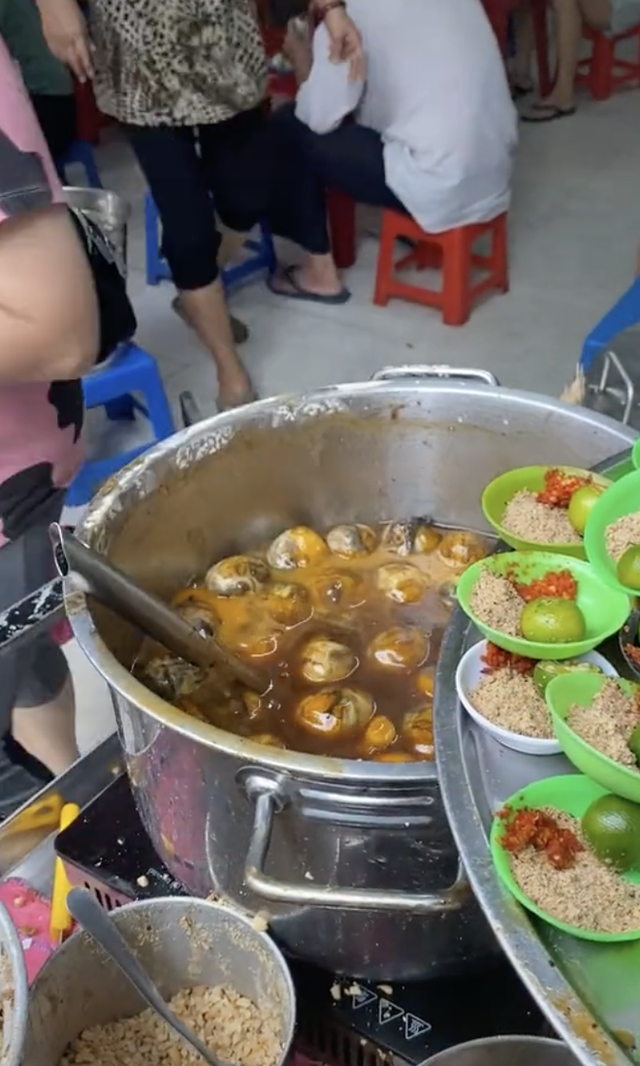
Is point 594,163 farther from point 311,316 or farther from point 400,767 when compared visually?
point 400,767

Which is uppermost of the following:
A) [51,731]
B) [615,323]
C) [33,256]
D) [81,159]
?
[33,256]

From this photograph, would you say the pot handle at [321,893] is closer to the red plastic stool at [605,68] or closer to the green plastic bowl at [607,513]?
the green plastic bowl at [607,513]

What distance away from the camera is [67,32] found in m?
2.33

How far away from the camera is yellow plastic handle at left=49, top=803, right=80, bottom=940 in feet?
3.52

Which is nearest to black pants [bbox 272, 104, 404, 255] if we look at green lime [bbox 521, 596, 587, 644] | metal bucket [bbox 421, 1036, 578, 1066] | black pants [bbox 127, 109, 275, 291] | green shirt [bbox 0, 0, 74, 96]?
black pants [bbox 127, 109, 275, 291]

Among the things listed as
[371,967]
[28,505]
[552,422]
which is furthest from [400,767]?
[28,505]

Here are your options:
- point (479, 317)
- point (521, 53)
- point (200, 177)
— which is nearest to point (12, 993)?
point (200, 177)

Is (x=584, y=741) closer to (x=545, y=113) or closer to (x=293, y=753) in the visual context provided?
(x=293, y=753)

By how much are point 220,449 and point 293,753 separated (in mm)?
506

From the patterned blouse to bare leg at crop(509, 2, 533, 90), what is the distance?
2511mm

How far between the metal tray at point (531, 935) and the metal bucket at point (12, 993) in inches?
12.6

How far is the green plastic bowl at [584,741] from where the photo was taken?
617 mm

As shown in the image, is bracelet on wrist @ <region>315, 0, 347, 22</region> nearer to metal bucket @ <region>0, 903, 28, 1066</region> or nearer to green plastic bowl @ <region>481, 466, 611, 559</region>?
green plastic bowl @ <region>481, 466, 611, 559</region>

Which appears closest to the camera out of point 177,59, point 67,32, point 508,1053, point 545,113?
point 508,1053
